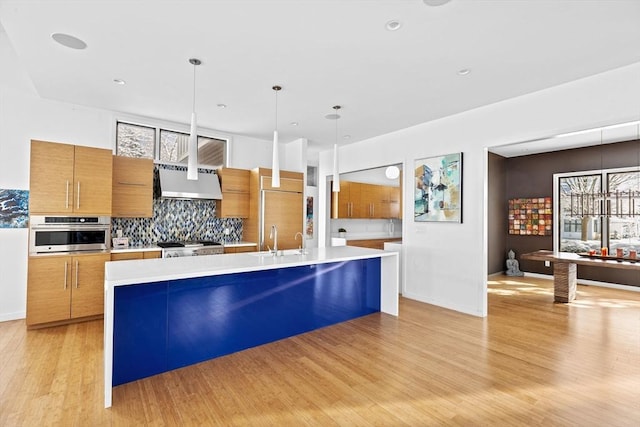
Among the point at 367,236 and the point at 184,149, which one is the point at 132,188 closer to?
the point at 184,149

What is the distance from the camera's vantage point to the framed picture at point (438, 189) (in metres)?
4.55

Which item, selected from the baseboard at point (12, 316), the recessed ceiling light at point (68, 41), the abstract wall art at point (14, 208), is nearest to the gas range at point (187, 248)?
the abstract wall art at point (14, 208)

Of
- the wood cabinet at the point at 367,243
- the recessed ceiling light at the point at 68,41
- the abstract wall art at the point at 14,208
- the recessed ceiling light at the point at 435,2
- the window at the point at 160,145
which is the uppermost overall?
the recessed ceiling light at the point at 435,2

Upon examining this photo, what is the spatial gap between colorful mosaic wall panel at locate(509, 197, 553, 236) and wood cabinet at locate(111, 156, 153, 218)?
7620 millimetres

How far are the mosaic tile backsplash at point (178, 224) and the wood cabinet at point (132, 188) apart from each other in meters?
0.33

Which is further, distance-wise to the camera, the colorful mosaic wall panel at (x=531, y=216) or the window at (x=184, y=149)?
the colorful mosaic wall panel at (x=531, y=216)

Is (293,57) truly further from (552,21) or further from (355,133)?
(355,133)

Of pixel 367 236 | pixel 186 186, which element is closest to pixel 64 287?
pixel 186 186

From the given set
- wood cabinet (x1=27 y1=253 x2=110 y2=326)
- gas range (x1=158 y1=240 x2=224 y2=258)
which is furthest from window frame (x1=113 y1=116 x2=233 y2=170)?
wood cabinet (x1=27 y1=253 x2=110 y2=326)

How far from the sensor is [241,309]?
310 cm

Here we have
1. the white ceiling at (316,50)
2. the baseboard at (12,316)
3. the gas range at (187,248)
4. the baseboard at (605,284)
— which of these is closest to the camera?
the white ceiling at (316,50)

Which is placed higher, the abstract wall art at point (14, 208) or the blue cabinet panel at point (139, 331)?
the abstract wall art at point (14, 208)

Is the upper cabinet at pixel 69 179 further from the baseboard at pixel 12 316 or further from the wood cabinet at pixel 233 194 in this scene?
the wood cabinet at pixel 233 194

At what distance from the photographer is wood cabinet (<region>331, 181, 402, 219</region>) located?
279 inches
